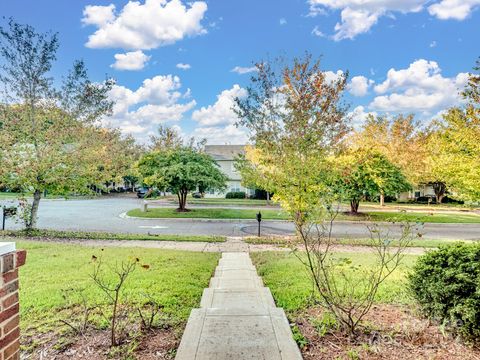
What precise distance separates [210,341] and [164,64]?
1561cm

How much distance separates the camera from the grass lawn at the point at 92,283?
4590 millimetres

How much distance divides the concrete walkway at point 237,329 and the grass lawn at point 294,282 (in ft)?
1.03

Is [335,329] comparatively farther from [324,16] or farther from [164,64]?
[164,64]

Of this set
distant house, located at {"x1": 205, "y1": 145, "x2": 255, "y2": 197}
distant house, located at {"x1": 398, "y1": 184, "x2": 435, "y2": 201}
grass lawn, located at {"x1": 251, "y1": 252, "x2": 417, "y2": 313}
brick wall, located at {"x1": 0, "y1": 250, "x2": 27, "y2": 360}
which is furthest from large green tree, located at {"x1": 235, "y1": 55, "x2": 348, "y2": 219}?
distant house, located at {"x1": 398, "y1": 184, "x2": 435, "y2": 201}

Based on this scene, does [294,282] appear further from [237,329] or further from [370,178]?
[370,178]

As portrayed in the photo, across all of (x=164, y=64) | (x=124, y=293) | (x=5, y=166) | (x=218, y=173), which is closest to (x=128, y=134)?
(x=218, y=173)

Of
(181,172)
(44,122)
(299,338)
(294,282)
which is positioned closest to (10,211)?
(44,122)

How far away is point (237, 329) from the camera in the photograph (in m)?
3.86

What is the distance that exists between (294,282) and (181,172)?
15.7 meters

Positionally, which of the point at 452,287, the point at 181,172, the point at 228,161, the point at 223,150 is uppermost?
the point at 223,150

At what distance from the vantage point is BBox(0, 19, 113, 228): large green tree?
1254cm

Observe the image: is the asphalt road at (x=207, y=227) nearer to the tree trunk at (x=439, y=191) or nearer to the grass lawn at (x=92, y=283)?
the grass lawn at (x=92, y=283)

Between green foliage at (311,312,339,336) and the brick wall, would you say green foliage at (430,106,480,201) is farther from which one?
the brick wall

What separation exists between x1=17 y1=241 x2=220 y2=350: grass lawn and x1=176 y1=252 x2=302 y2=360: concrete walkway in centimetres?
40
